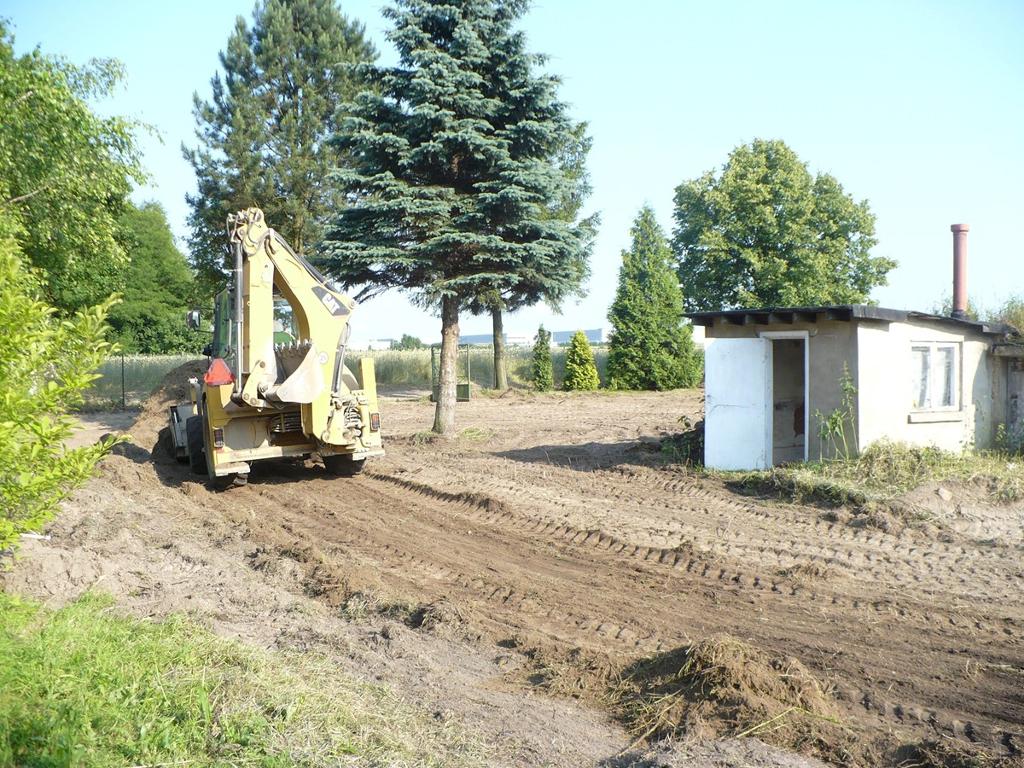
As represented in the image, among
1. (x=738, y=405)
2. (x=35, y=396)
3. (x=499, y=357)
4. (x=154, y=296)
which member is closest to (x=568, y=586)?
(x=35, y=396)

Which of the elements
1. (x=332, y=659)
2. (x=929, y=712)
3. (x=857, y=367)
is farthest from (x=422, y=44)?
(x=929, y=712)

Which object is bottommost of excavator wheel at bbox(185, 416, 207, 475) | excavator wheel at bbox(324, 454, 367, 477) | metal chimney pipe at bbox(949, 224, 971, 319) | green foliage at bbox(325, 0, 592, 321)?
excavator wheel at bbox(324, 454, 367, 477)

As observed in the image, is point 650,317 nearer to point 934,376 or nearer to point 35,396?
point 934,376

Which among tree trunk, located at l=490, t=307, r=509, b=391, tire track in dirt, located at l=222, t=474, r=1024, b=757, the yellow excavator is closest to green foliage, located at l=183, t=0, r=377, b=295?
tree trunk, located at l=490, t=307, r=509, b=391

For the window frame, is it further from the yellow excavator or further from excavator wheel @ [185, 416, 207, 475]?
excavator wheel @ [185, 416, 207, 475]

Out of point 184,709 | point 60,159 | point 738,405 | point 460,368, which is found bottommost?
point 184,709

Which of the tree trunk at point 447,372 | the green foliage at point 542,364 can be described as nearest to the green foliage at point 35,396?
the tree trunk at point 447,372

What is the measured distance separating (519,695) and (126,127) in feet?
44.6

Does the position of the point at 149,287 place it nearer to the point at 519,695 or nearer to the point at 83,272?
the point at 83,272

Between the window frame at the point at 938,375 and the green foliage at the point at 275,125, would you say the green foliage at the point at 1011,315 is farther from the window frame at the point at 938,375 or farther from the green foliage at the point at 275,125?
the green foliage at the point at 275,125

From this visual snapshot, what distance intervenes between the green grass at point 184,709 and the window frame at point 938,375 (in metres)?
10.9

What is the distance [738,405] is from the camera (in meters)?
13.5

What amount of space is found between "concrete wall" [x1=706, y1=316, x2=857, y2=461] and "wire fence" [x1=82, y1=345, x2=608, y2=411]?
73.4 ft

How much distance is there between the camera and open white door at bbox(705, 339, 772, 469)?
13.3 meters
